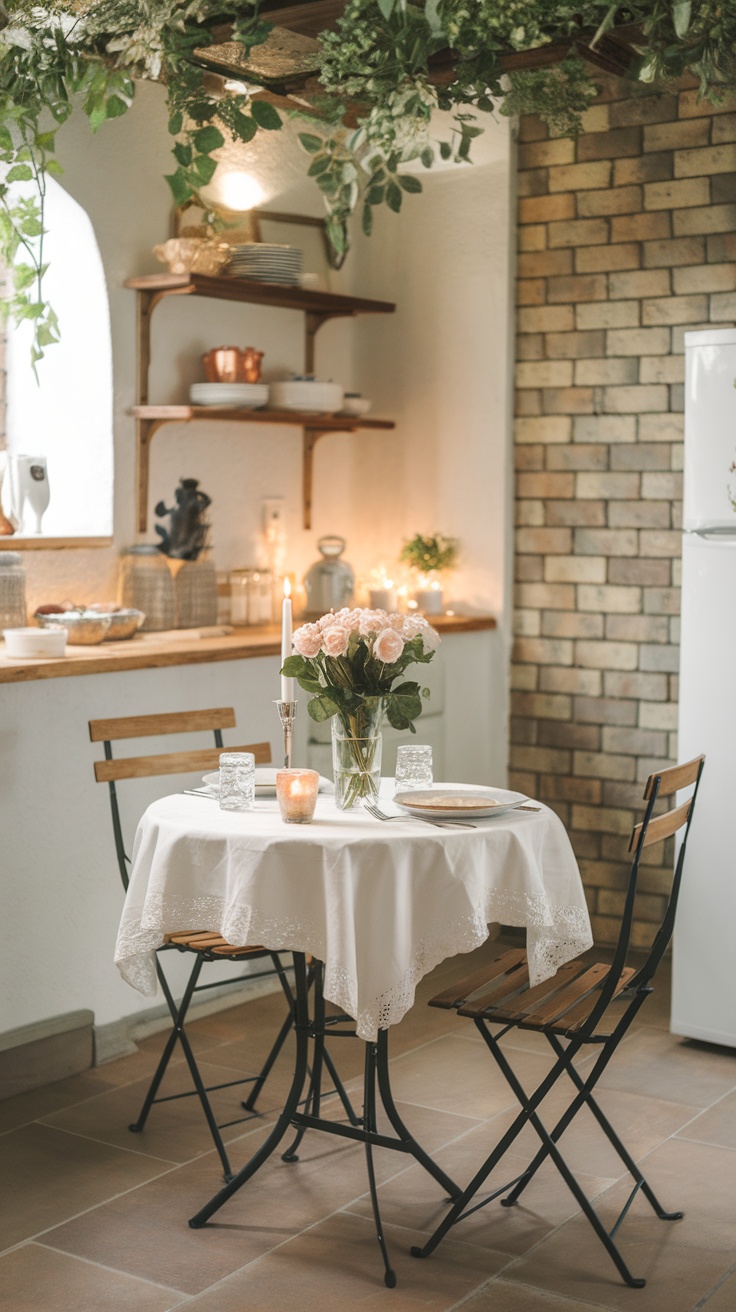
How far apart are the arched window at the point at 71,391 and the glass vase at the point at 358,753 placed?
1745 mm

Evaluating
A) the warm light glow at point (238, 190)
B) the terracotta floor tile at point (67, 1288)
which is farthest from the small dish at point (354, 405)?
the terracotta floor tile at point (67, 1288)

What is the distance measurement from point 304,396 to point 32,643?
1.49m

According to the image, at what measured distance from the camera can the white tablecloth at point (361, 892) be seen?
2744 millimetres

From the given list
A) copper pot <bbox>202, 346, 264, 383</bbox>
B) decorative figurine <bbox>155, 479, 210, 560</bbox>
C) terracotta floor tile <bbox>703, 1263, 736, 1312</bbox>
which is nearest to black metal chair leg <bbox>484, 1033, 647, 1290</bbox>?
terracotta floor tile <bbox>703, 1263, 736, 1312</bbox>

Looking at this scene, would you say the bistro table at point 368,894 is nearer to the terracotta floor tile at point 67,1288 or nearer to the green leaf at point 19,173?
the terracotta floor tile at point 67,1288

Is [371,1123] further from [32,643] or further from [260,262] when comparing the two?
[260,262]

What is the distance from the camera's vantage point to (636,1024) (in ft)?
14.2

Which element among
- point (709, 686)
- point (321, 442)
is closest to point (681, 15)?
point (709, 686)

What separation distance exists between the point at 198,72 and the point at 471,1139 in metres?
2.50

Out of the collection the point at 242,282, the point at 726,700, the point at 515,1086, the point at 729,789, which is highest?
the point at 242,282

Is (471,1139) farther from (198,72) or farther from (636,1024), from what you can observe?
(198,72)

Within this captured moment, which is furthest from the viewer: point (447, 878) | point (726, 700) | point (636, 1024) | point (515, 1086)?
point (636, 1024)

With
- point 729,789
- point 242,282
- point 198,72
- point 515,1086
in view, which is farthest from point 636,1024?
point 198,72

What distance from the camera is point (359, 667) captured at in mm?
3004
